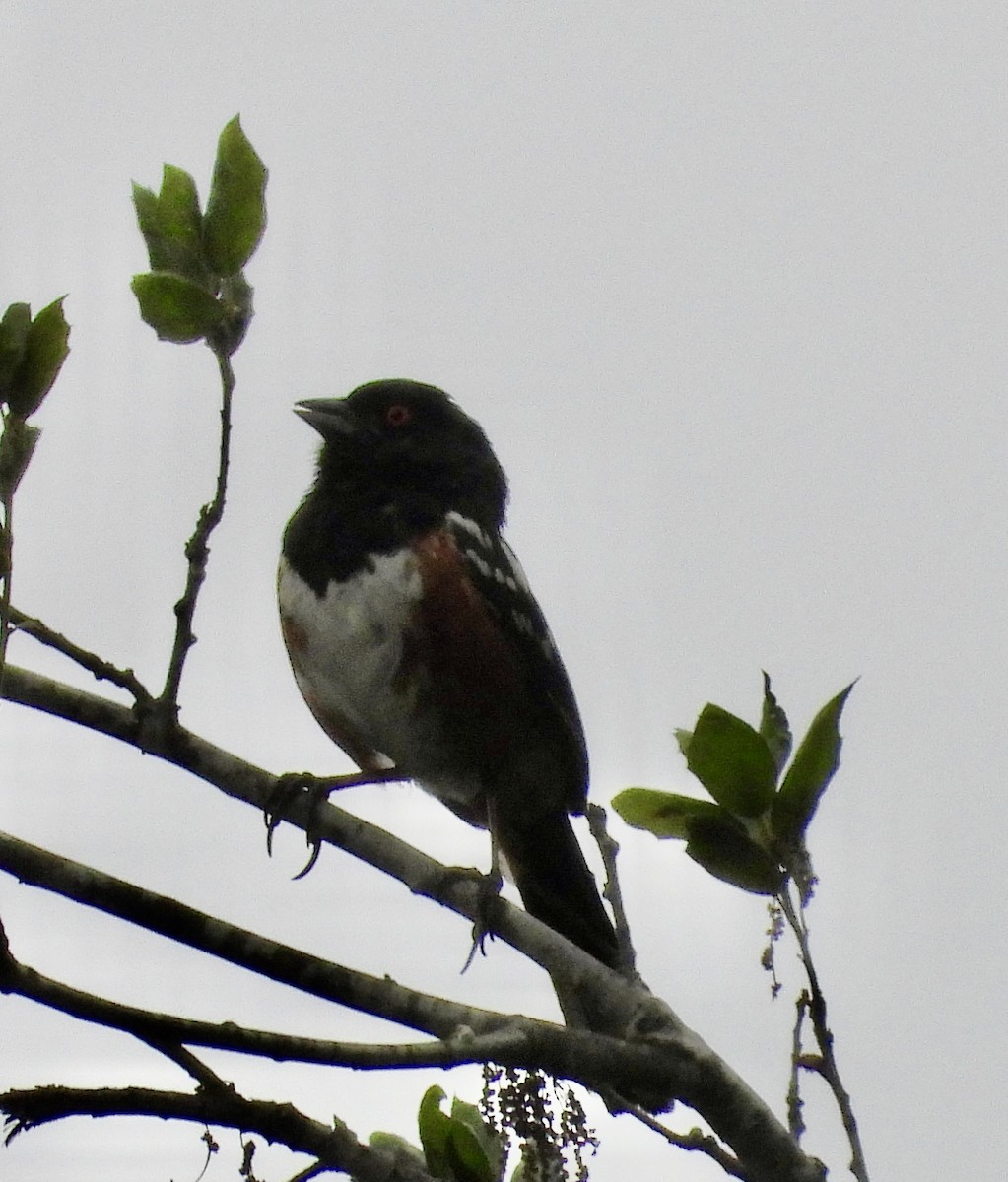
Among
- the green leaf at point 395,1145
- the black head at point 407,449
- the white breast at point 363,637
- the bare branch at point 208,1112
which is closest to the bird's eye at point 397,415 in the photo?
the black head at point 407,449

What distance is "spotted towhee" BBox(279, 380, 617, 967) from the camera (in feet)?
9.80

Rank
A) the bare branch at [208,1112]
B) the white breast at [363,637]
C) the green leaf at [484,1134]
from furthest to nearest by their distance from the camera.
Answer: the white breast at [363,637]
the green leaf at [484,1134]
the bare branch at [208,1112]

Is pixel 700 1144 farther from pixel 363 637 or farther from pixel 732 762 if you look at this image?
pixel 363 637

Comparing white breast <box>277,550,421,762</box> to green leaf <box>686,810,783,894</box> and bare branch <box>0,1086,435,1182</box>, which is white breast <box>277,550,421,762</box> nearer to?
green leaf <box>686,810,783,894</box>

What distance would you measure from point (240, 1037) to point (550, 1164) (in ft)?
2.23

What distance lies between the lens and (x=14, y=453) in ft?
4.99

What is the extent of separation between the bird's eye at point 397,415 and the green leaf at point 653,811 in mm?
1802

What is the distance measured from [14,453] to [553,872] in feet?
7.13

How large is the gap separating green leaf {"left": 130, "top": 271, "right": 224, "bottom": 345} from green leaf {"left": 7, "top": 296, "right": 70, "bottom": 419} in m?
0.16

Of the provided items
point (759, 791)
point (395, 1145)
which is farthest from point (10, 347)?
point (395, 1145)

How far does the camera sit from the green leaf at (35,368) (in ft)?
5.12

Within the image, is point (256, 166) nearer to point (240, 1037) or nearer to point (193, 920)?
point (193, 920)

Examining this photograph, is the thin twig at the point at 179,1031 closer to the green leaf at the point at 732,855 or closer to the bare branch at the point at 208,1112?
the bare branch at the point at 208,1112

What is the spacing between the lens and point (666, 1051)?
1884 millimetres
